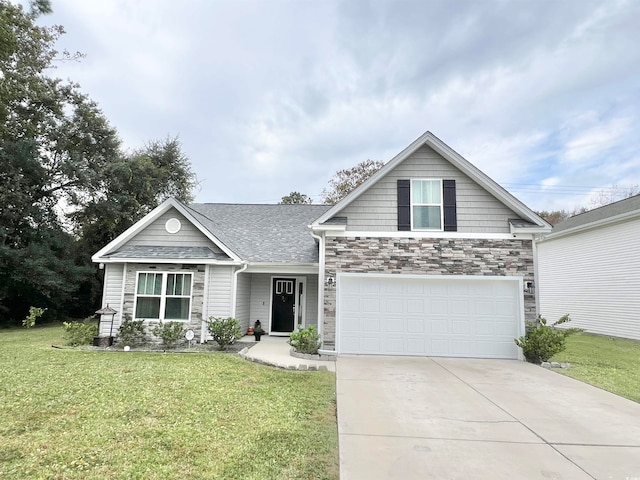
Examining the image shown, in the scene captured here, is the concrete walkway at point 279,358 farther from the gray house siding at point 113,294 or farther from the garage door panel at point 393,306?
the gray house siding at point 113,294

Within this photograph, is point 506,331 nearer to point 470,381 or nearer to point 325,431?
point 470,381

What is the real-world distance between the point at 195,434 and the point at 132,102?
16270mm

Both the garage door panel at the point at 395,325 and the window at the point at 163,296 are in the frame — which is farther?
the window at the point at 163,296

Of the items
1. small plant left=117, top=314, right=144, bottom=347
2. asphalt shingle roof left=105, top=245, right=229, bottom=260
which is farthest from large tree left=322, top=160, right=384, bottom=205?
small plant left=117, top=314, right=144, bottom=347

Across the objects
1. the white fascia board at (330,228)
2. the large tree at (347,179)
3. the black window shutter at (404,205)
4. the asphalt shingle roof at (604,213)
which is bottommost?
the white fascia board at (330,228)

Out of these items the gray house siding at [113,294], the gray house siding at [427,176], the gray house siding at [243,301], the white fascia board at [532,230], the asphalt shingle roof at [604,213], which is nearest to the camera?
the white fascia board at [532,230]

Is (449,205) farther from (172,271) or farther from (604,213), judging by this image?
(604,213)

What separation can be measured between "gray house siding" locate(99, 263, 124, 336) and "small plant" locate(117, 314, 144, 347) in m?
0.45

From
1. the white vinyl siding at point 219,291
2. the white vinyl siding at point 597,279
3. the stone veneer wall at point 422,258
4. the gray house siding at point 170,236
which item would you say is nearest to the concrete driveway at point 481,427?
the stone veneer wall at point 422,258

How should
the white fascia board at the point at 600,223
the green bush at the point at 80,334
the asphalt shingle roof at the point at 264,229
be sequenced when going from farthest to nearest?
1. the white fascia board at the point at 600,223
2. the asphalt shingle roof at the point at 264,229
3. the green bush at the point at 80,334

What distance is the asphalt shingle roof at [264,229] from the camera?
42.8 feet

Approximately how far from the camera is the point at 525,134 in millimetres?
16844

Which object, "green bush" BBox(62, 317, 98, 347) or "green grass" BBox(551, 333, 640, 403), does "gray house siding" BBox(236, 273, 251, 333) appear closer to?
"green bush" BBox(62, 317, 98, 347)

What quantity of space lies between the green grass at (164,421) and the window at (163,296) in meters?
3.09
